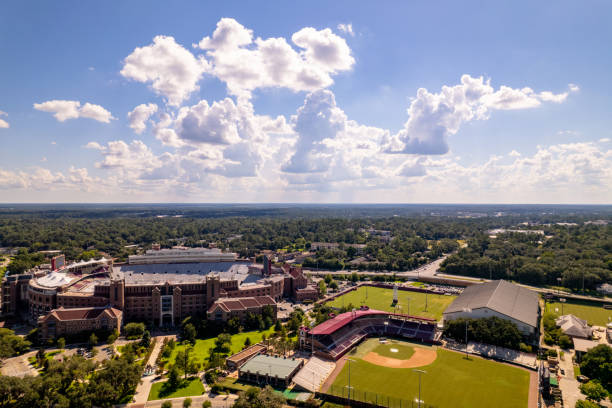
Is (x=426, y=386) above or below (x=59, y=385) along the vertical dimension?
below

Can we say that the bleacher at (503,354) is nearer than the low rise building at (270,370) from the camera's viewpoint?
No

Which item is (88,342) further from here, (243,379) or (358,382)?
(358,382)

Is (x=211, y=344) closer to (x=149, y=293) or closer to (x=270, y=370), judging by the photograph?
(x=270, y=370)

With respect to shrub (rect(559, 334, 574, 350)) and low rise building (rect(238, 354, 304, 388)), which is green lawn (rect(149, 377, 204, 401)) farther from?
shrub (rect(559, 334, 574, 350))

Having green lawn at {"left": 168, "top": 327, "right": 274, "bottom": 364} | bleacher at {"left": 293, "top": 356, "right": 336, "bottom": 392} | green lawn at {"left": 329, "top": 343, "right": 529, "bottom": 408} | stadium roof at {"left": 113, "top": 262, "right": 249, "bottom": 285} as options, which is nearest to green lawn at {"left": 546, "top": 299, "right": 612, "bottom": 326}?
green lawn at {"left": 329, "top": 343, "right": 529, "bottom": 408}

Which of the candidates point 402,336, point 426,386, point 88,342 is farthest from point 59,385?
point 402,336

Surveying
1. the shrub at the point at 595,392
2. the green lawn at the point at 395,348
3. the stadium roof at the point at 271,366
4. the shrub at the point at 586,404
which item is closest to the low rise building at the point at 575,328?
the shrub at the point at 595,392

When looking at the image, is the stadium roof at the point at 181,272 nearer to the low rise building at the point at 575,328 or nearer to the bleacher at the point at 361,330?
the bleacher at the point at 361,330
